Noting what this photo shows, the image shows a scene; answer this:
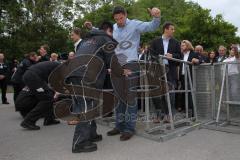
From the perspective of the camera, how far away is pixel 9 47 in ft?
115

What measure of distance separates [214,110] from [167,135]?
1691 mm

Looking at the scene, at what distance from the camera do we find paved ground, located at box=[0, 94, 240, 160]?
6.27m

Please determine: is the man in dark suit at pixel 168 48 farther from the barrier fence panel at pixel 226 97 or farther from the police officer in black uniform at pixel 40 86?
the police officer in black uniform at pixel 40 86

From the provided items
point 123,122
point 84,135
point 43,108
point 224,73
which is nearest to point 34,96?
point 43,108

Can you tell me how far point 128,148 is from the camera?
683 centimetres

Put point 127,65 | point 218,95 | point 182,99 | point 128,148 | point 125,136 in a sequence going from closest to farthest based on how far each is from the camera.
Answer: point 128,148 < point 125,136 < point 127,65 < point 218,95 < point 182,99

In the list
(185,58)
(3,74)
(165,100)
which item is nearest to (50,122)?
(165,100)

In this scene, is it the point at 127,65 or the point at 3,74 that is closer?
the point at 127,65

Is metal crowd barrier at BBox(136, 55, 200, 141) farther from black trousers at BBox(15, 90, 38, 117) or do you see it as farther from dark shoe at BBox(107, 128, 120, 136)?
black trousers at BBox(15, 90, 38, 117)

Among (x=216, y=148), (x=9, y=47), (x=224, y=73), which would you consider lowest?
(x=216, y=148)

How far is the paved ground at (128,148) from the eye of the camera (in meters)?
6.27

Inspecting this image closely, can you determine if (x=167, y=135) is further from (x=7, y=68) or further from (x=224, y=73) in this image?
(x=7, y=68)

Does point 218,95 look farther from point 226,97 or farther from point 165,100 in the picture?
point 165,100

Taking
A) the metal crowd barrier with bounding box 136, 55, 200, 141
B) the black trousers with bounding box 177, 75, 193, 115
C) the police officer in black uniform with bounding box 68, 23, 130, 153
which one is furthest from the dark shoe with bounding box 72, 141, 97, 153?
the black trousers with bounding box 177, 75, 193, 115
